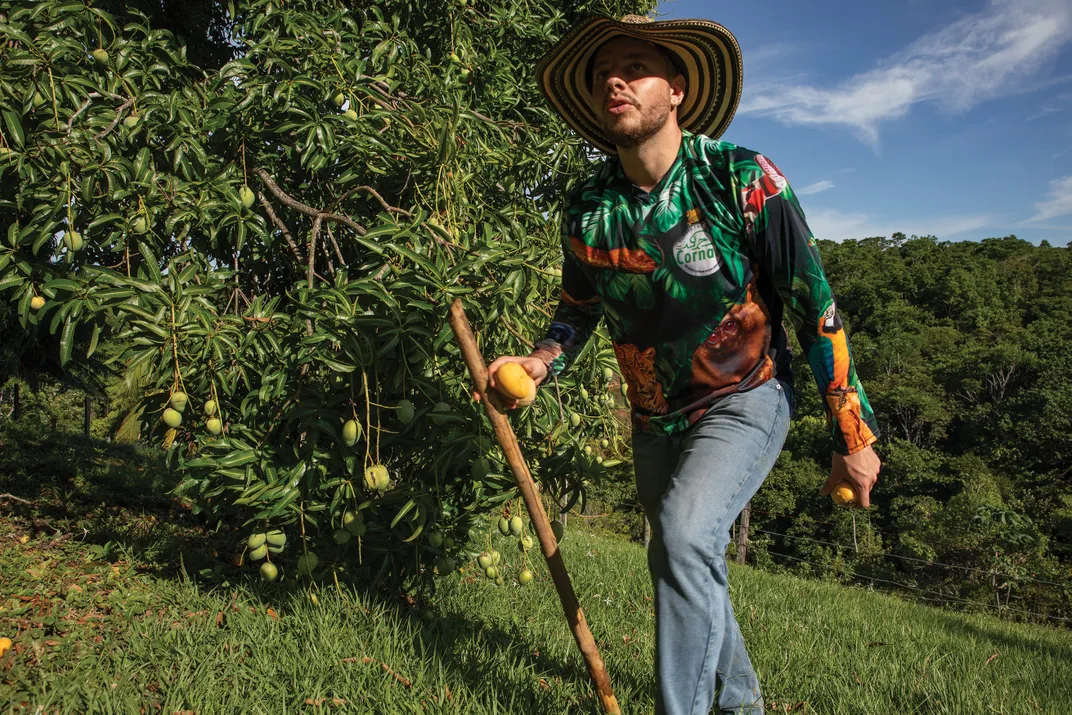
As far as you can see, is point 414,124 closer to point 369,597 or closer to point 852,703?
point 369,597

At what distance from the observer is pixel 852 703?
2.26 m

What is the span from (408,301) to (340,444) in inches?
23.3

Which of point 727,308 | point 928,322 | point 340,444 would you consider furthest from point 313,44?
point 928,322

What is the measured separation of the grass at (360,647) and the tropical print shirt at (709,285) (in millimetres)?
1008

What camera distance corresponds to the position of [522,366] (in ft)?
6.17

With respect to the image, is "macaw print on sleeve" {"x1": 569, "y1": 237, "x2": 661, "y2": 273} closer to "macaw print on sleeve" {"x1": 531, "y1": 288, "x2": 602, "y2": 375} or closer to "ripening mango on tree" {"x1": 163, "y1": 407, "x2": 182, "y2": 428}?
"macaw print on sleeve" {"x1": 531, "y1": 288, "x2": 602, "y2": 375}

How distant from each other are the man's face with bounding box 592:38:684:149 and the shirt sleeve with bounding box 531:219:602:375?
352 mm

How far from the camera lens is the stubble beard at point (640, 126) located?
6.10 ft

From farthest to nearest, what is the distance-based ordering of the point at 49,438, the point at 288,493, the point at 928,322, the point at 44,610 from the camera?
the point at 928,322, the point at 49,438, the point at 44,610, the point at 288,493

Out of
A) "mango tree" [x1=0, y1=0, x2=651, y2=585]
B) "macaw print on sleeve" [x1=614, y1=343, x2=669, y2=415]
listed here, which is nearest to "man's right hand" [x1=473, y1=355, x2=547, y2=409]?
"macaw print on sleeve" [x1=614, y1=343, x2=669, y2=415]

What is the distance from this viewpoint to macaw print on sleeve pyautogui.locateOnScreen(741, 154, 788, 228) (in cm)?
172

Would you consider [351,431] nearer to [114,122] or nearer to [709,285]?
[709,285]

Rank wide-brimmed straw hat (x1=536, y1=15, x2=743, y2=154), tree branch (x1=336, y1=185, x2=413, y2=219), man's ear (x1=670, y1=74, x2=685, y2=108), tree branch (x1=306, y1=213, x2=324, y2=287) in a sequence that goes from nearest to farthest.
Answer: wide-brimmed straw hat (x1=536, y1=15, x2=743, y2=154) < man's ear (x1=670, y1=74, x2=685, y2=108) < tree branch (x1=336, y1=185, x2=413, y2=219) < tree branch (x1=306, y1=213, x2=324, y2=287)

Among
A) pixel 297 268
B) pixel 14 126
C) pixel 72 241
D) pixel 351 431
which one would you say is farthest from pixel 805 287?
pixel 14 126
